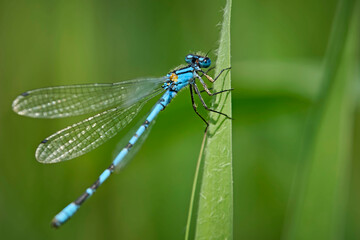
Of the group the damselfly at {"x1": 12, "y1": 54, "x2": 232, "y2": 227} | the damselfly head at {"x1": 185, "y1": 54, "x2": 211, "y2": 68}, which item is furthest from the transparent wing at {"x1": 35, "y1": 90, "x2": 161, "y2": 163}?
the damselfly head at {"x1": 185, "y1": 54, "x2": 211, "y2": 68}

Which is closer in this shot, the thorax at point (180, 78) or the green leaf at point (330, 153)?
the green leaf at point (330, 153)

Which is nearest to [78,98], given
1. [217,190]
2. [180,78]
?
[180,78]

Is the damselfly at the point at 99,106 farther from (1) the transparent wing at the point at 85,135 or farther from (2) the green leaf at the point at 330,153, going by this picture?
(2) the green leaf at the point at 330,153

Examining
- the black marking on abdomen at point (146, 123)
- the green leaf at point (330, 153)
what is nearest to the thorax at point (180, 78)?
the black marking on abdomen at point (146, 123)

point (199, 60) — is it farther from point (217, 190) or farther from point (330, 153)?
point (217, 190)

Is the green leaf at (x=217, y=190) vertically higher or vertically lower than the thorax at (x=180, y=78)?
lower

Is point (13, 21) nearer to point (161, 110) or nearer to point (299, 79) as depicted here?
point (161, 110)

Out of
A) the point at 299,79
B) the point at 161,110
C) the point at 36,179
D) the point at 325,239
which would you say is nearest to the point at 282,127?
the point at 299,79

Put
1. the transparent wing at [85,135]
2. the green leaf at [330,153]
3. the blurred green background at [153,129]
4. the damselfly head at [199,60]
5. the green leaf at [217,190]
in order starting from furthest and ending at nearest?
the blurred green background at [153,129] < the damselfly head at [199,60] < the transparent wing at [85,135] < the green leaf at [330,153] < the green leaf at [217,190]
